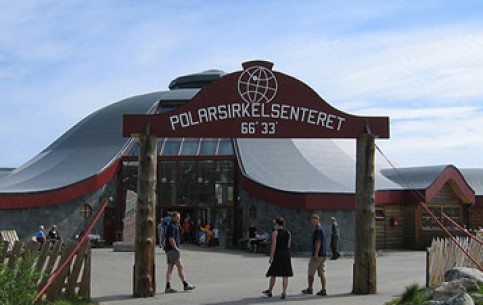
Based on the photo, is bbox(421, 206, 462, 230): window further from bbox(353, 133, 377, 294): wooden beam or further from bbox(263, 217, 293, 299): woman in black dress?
bbox(263, 217, 293, 299): woman in black dress

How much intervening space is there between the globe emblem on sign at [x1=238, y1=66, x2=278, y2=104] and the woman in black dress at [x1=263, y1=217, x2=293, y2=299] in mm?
2693

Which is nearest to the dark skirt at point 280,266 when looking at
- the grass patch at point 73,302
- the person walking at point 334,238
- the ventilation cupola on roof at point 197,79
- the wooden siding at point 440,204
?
the grass patch at point 73,302

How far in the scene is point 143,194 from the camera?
12.6 metres

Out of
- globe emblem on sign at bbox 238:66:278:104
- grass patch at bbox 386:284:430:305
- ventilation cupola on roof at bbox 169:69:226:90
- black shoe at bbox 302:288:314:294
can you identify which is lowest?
black shoe at bbox 302:288:314:294

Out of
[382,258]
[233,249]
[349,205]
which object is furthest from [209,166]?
[382,258]


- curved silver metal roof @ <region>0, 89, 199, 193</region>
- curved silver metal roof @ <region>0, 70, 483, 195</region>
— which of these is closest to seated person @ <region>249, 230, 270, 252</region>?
curved silver metal roof @ <region>0, 70, 483, 195</region>

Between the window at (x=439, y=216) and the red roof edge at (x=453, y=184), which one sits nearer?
the red roof edge at (x=453, y=184)

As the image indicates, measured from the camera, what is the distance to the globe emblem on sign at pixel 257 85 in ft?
43.4

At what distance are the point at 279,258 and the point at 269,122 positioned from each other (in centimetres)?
290

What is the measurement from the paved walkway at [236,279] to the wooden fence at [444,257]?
2.55ft

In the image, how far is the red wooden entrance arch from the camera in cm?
1289

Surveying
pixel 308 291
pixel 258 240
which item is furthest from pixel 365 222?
pixel 258 240

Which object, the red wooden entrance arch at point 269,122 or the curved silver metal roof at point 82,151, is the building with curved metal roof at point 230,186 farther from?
the red wooden entrance arch at point 269,122

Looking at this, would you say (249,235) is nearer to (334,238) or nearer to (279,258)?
(334,238)
